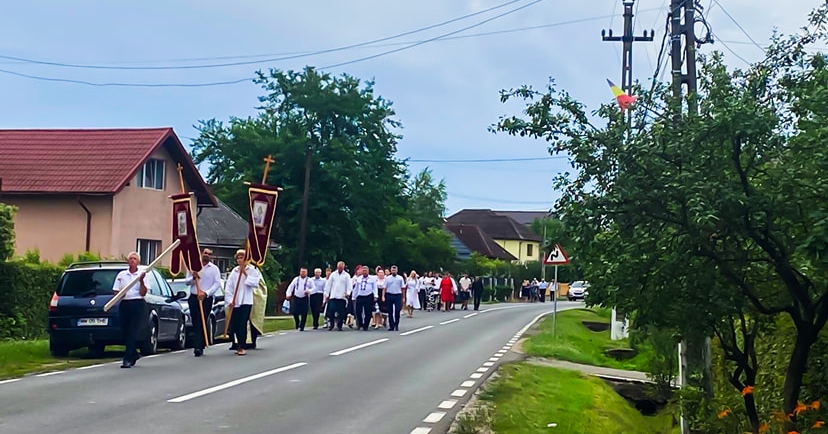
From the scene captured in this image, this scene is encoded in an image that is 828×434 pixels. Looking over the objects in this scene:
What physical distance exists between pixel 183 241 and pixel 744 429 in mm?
12879

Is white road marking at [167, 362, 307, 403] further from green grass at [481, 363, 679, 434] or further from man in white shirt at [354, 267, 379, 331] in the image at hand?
man in white shirt at [354, 267, 379, 331]

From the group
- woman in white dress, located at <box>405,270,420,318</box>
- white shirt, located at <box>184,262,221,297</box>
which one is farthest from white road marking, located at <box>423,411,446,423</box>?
woman in white dress, located at <box>405,270,420,318</box>

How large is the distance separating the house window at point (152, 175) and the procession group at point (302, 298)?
7.11m

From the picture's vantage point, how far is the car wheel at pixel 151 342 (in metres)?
20.0

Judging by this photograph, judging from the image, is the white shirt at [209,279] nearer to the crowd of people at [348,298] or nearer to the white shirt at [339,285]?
the crowd of people at [348,298]

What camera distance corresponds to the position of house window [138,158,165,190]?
133ft

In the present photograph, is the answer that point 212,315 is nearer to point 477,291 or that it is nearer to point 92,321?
point 92,321

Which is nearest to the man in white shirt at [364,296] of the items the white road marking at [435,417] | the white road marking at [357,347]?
the white road marking at [357,347]

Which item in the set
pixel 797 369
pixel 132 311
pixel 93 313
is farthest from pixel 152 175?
pixel 797 369

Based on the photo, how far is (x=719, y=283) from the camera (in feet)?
34.9

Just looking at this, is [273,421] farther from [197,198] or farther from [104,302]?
[197,198]

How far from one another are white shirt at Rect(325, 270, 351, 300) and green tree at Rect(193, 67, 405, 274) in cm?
2698

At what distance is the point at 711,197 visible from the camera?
9.45m

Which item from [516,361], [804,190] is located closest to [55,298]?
[516,361]
